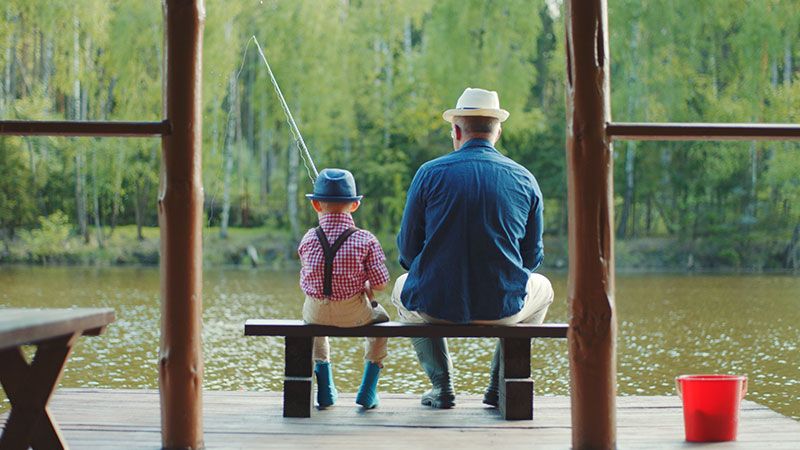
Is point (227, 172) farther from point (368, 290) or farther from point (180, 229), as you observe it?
point (180, 229)

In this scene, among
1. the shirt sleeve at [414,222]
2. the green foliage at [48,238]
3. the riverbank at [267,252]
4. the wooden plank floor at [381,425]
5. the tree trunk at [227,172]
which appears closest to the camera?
the wooden plank floor at [381,425]

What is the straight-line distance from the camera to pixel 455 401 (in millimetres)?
3918

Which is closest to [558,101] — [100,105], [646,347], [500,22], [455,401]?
[500,22]

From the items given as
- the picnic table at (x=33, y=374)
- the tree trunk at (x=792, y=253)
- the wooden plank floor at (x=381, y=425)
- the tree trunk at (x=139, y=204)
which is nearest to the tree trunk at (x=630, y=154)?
the tree trunk at (x=792, y=253)

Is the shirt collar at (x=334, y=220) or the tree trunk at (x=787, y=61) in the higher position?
the tree trunk at (x=787, y=61)

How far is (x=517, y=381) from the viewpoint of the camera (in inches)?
142

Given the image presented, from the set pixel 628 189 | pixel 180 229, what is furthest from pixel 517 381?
pixel 628 189

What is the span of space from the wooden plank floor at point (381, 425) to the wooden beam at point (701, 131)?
0.81 m

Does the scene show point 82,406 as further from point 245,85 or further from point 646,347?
point 245,85

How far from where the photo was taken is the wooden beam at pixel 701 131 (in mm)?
3121

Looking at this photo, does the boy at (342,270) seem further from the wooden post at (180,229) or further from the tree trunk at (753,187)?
the tree trunk at (753,187)

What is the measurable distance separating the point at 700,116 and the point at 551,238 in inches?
139

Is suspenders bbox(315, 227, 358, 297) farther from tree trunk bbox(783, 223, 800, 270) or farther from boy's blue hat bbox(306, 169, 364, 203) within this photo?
tree trunk bbox(783, 223, 800, 270)

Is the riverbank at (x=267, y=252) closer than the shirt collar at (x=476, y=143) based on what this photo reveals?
No
